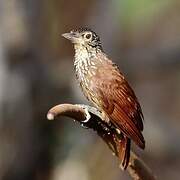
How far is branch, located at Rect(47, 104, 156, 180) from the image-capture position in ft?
9.17

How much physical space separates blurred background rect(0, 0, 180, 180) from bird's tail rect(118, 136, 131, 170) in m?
4.49

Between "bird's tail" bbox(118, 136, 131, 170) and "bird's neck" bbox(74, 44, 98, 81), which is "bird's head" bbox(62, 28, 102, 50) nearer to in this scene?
"bird's neck" bbox(74, 44, 98, 81)

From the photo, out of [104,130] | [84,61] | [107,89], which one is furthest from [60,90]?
[104,130]

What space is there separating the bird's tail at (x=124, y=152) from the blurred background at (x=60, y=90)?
177 inches

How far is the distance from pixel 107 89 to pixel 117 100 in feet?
0.24

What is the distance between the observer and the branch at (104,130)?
279 cm

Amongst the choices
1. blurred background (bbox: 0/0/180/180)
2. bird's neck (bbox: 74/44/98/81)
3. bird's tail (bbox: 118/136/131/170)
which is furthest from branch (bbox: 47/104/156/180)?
blurred background (bbox: 0/0/180/180)

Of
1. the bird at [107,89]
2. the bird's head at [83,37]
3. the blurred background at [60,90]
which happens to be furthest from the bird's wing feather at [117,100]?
the blurred background at [60,90]

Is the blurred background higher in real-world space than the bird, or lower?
lower

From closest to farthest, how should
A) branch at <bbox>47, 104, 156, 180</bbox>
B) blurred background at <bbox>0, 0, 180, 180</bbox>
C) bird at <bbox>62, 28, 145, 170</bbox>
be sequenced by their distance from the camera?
branch at <bbox>47, 104, 156, 180</bbox> < bird at <bbox>62, 28, 145, 170</bbox> < blurred background at <bbox>0, 0, 180, 180</bbox>

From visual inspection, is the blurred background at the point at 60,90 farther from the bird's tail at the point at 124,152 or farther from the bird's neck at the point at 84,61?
the bird's tail at the point at 124,152
